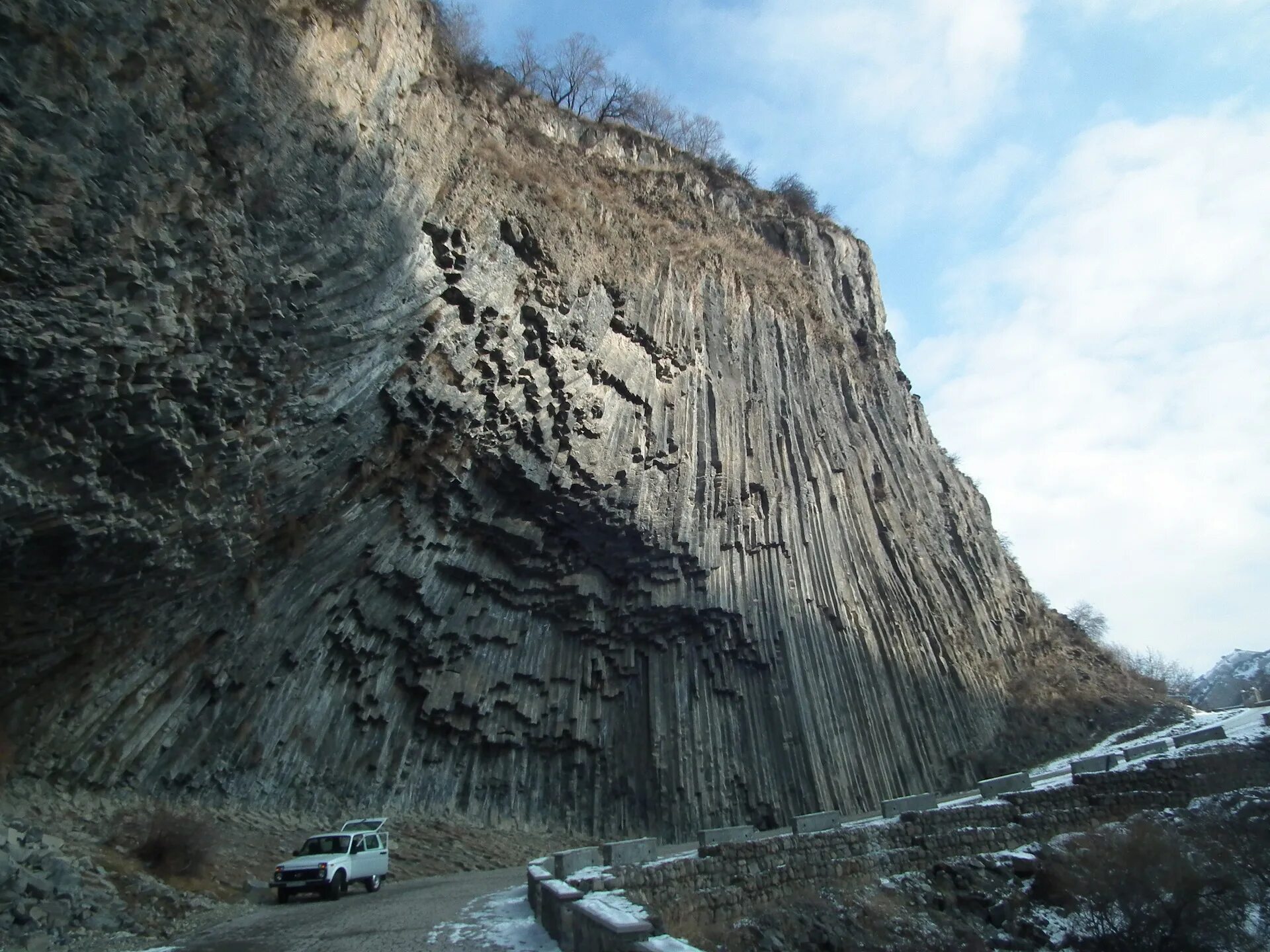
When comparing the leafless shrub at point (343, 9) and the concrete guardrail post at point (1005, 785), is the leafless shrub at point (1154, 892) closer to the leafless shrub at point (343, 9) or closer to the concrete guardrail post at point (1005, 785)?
the concrete guardrail post at point (1005, 785)

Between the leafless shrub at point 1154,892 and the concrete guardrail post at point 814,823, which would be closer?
the leafless shrub at point 1154,892

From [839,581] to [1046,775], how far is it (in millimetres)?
7169

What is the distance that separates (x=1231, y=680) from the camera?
67.5 meters

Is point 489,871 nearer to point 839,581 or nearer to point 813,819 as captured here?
point 813,819

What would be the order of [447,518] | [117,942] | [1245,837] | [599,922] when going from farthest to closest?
[447,518] → [1245,837] → [117,942] → [599,922]

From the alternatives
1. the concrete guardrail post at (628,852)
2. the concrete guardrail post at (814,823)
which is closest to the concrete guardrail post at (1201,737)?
the concrete guardrail post at (814,823)

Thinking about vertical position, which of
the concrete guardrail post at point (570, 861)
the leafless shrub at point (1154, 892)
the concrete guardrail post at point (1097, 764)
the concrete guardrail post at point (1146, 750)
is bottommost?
the leafless shrub at point (1154, 892)

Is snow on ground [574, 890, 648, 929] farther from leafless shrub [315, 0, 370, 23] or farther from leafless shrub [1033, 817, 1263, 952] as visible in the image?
leafless shrub [315, 0, 370, 23]

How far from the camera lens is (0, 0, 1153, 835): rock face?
10078 millimetres

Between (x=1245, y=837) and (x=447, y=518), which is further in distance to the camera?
(x=447, y=518)

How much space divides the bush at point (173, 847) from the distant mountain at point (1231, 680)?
6067cm

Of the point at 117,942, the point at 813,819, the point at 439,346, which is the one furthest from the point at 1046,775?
the point at 117,942

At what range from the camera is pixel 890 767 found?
22.4m

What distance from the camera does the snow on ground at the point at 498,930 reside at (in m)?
7.48
